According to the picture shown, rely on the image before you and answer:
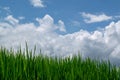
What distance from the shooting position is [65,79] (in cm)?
800

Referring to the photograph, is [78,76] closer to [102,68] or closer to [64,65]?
[64,65]

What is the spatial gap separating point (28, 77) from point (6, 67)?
0.55m

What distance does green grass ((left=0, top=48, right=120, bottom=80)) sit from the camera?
707 cm

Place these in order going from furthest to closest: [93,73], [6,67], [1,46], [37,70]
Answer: [93,73], [1,46], [37,70], [6,67]

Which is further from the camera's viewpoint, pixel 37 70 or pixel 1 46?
pixel 1 46

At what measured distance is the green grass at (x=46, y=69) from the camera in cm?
707

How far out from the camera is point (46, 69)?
778 cm

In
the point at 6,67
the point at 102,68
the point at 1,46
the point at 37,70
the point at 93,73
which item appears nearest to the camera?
the point at 6,67

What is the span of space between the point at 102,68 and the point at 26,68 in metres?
3.53

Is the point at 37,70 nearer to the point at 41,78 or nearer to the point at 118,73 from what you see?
the point at 41,78

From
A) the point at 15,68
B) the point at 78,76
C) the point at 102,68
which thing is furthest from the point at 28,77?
the point at 102,68

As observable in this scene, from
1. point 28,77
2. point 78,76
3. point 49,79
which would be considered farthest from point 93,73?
point 28,77

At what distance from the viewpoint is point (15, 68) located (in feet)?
23.5

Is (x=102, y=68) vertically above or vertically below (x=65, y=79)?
above
